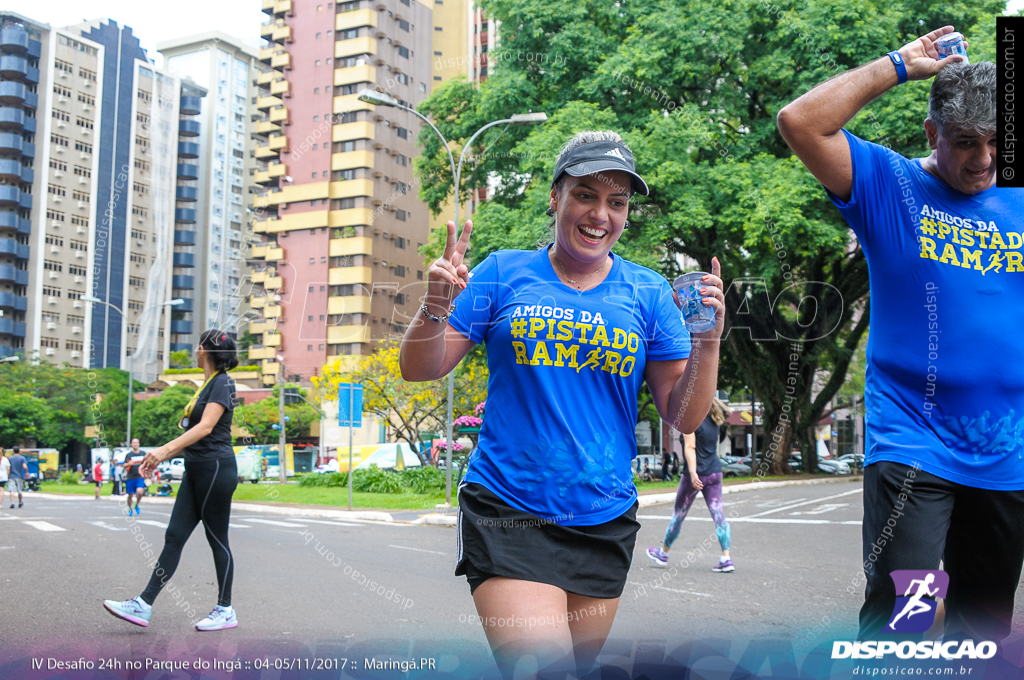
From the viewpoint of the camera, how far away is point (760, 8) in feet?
58.2

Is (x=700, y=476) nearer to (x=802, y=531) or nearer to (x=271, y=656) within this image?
(x=802, y=531)


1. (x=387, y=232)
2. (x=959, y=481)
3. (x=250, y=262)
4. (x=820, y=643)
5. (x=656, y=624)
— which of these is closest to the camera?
(x=820, y=643)

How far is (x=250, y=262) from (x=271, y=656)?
317 cm

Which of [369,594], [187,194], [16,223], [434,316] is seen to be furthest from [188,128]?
[434,316]

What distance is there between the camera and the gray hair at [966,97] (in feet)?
6.37

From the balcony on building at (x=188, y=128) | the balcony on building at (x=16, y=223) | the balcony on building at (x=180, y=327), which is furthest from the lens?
the balcony on building at (x=16, y=223)

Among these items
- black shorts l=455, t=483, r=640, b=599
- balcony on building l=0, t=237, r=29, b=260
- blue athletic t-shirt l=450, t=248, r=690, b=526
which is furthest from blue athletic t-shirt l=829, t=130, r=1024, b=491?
balcony on building l=0, t=237, r=29, b=260

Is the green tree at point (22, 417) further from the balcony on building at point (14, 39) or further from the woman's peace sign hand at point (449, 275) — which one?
the woman's peace sign hand at point (449, 275)

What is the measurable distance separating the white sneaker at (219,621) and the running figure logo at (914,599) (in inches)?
158

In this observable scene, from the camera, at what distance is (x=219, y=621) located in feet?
15.9

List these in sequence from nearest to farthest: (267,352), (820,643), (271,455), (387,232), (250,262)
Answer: (820,643) < (267,352) < (250,262) < (387,232) < (271,455)

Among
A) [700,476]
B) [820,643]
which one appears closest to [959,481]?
[820,643]

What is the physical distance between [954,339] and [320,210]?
26.4 feet

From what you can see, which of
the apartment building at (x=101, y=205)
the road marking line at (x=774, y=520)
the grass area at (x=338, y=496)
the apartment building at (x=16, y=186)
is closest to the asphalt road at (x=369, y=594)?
the road marking line at (x=774, y=520)
